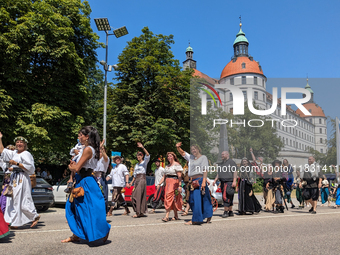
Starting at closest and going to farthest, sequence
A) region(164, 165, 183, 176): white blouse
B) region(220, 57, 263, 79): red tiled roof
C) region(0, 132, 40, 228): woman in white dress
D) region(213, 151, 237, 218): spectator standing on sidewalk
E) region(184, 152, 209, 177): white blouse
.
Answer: region(0, 132, 40, 228): woman in white dress → region(184, 152, 209, 177): white blouse → region(164, 165, 183, 176): white blouse → region(213, 151, 237, 218): spectator standing on sidewalk → region(220, 57, 263, 79): red tiled roof

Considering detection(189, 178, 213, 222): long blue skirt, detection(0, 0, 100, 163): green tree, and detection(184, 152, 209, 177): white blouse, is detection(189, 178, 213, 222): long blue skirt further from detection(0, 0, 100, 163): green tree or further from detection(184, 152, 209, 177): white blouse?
detection(0, 0, 100, 163): green tree

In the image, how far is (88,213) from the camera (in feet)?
18.2

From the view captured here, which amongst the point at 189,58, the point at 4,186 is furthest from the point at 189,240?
the point at 189,58

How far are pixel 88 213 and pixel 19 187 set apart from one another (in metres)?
2.89

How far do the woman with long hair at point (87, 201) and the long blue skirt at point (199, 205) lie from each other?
335 centimetres

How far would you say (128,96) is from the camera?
25.1 meters

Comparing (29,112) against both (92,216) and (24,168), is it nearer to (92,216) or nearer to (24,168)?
(24,168)

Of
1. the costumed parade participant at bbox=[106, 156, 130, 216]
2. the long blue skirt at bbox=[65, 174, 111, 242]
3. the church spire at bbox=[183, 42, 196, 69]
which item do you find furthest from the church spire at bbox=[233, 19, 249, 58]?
the long blue skirt at bbox=[65, 174, 111, 242]

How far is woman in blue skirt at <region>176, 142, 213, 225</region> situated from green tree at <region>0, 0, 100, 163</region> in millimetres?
11900

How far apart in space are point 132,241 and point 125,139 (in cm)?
1894

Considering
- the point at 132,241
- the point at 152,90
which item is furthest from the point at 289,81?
the point at 152,90

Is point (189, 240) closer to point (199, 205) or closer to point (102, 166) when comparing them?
point (199, 205)

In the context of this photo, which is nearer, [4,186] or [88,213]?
[88,213]

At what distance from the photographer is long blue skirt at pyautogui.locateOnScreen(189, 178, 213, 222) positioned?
336 inches
